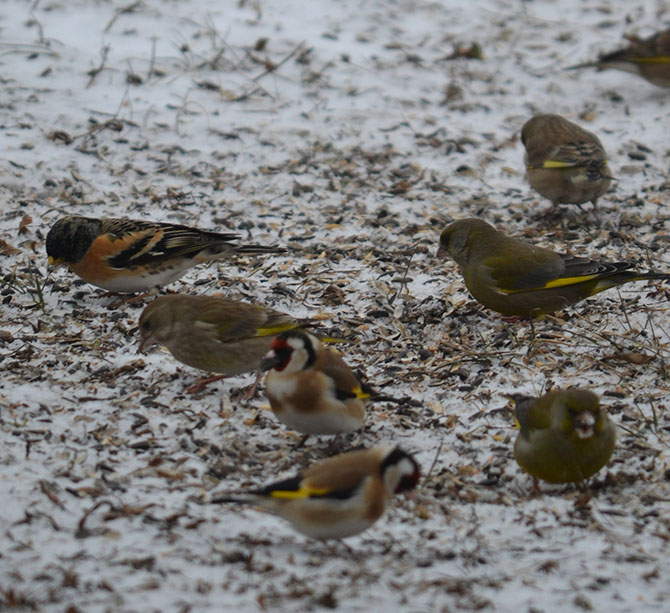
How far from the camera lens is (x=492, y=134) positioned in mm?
8461

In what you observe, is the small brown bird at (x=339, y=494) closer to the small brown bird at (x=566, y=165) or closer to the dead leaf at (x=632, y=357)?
the dead leaf at (x=632, y=357)

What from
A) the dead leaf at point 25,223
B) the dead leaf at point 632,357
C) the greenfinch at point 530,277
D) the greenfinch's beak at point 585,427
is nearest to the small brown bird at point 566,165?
the greenfinch at point 530,277

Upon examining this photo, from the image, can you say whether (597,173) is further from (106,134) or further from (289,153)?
(106,134)

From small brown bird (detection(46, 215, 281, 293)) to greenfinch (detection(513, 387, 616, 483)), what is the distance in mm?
2450

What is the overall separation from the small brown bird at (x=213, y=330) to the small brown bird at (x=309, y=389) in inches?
21.7

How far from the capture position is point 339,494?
3.64 metres

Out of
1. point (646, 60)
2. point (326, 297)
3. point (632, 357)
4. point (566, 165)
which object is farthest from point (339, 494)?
point (646, 60)

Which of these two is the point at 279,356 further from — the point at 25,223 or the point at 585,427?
the point at 25,223

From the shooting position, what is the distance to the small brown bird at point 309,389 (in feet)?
14.4

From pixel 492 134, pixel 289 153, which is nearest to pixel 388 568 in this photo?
pixel 289 153

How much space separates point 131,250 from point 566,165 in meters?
3.29

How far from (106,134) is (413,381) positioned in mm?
3974

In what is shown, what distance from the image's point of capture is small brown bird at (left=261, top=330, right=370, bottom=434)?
4.40m

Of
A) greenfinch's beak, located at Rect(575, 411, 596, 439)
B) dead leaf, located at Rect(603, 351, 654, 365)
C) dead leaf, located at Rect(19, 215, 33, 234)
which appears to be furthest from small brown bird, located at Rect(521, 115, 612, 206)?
dead leaf, located at Rect(19, 215, 33, 234)
